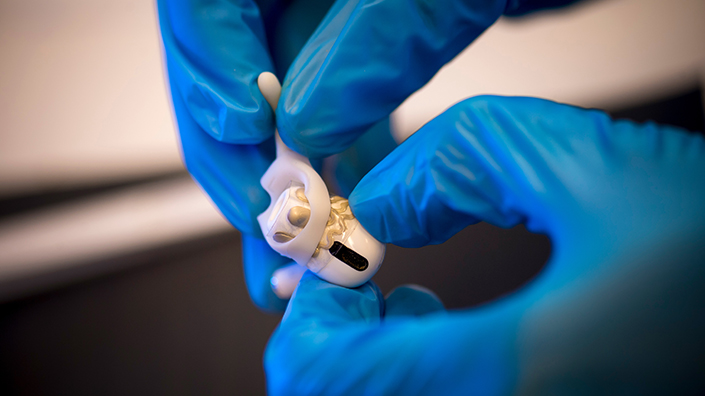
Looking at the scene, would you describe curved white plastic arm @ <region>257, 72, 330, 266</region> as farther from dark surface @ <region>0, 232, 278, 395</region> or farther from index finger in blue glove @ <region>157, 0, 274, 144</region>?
dark surface @ <region>0, 232, 278, 395</region>

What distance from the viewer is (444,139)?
0.29m

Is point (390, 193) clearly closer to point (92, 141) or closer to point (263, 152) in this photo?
point (263, 152)

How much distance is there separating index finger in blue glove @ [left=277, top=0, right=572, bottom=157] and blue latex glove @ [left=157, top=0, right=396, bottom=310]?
55mm

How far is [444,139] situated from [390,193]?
0.07 metres

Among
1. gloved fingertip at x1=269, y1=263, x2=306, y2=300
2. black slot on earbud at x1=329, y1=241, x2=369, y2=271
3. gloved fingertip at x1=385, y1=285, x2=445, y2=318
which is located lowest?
gloved fingertip at x1=269, y1=263, x2=306, y2=300

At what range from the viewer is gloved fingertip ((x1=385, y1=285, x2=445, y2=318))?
421mm

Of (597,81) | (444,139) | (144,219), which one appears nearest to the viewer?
(444,139)

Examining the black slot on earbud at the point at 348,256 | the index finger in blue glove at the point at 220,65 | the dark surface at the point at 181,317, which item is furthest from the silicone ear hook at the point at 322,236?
the dark surface at the point at 181,317

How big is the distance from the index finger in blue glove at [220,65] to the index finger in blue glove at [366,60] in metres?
0.04

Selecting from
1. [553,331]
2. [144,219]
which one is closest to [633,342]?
[553,331]

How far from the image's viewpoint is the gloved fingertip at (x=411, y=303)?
0.42m

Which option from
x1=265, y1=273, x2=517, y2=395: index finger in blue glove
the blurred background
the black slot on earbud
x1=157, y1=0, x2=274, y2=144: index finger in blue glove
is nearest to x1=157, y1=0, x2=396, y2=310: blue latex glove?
x1=157, y1=0, x2=274, y2=144: index finger in blue glove

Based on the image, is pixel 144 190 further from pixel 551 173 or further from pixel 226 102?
pixel 551 173

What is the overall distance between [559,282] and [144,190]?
144 cm
